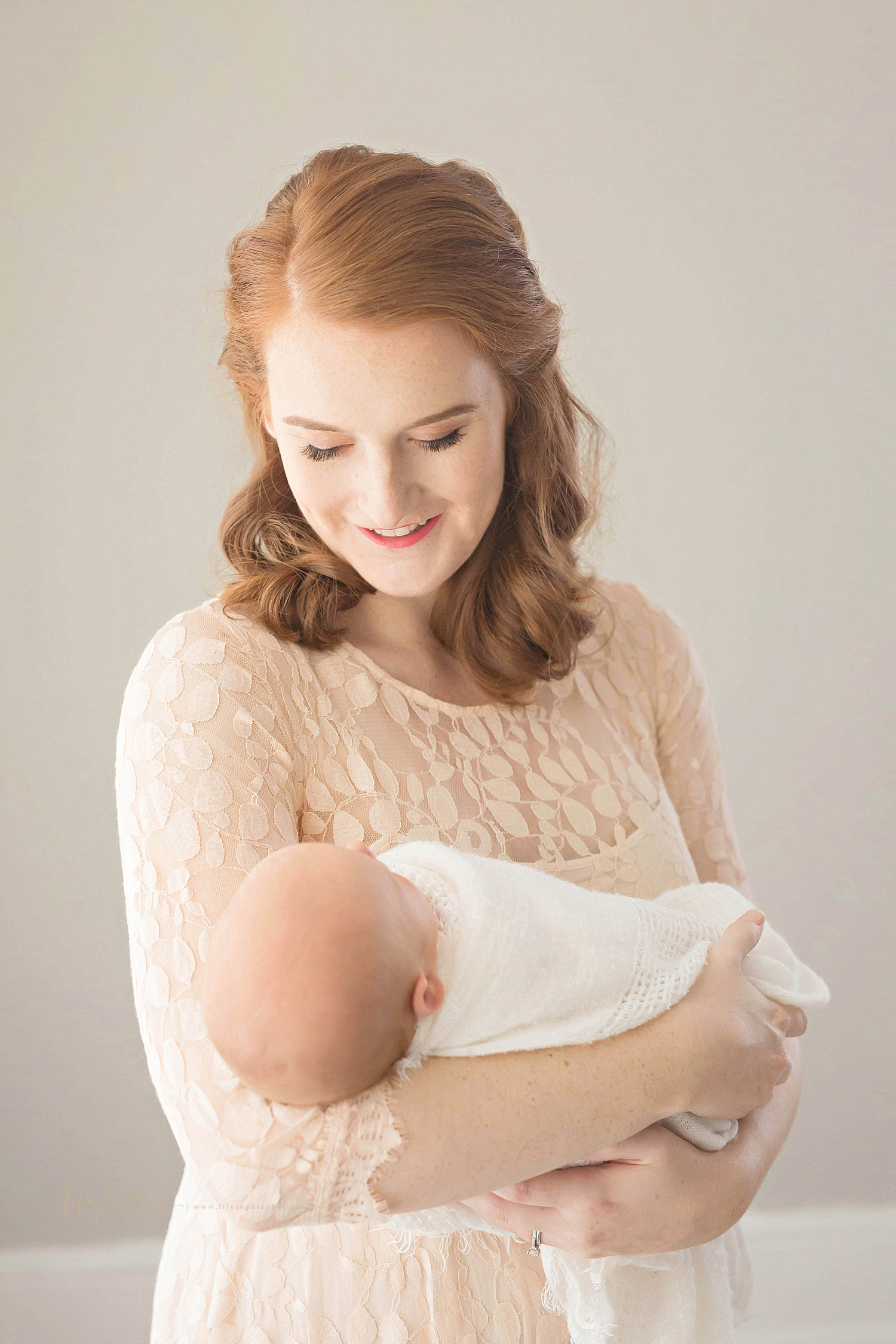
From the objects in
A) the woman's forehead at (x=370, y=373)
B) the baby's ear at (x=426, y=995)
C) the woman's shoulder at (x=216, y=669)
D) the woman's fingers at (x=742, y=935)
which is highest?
the woman's forehead at (x=370, y=373)

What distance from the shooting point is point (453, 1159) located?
98 centimetres

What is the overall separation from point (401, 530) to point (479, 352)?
0.24m

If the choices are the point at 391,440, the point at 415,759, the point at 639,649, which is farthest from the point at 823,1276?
the point at 391,440

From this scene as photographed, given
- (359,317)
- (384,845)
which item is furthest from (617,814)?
(359,317)

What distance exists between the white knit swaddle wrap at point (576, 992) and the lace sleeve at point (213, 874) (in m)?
0.12

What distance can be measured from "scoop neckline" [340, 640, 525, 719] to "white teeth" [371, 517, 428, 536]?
0.57 feet

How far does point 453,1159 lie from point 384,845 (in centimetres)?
43

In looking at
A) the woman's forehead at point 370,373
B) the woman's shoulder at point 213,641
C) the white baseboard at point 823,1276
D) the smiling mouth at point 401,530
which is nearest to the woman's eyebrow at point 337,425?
the woman's forehead at point 370,373

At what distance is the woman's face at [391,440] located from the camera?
1.28 m

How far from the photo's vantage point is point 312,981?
38.2 inches

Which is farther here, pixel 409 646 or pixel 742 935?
pixel 409 646

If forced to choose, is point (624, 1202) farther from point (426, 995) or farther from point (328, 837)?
point (328, 837)

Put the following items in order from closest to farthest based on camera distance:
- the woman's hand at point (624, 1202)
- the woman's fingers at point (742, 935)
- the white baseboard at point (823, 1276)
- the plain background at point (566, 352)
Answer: the woman's hand at point (624, 1202) → the woman's fingers at point (742, 935) → the plain background at point (566, 352) → the white baseboard at point (823, 1276)

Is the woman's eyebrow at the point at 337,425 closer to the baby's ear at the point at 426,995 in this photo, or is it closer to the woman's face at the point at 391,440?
the woman's face at the point at 391,440
